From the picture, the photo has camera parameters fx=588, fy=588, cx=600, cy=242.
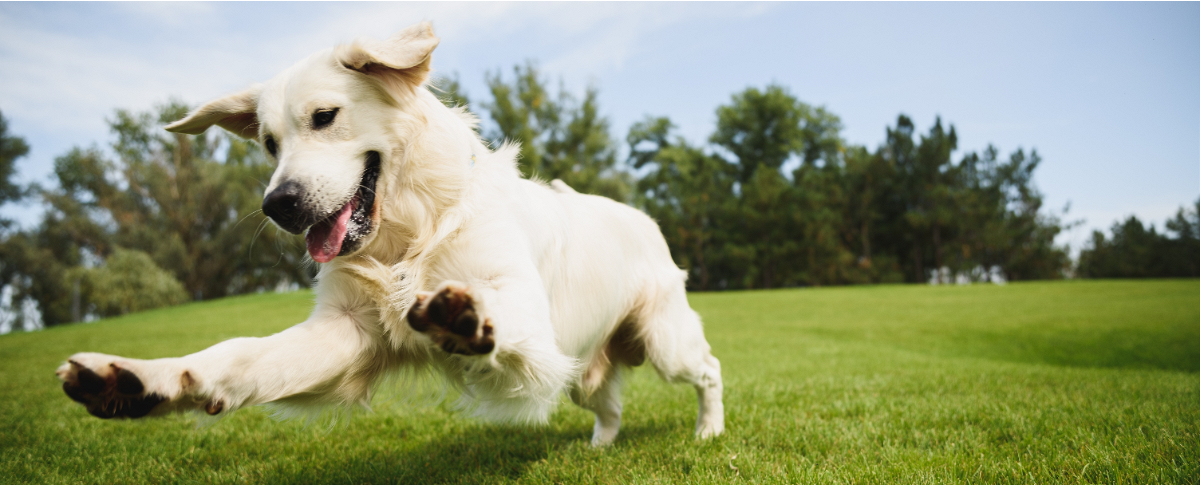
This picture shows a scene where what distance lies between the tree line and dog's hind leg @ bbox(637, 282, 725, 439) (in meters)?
31.1

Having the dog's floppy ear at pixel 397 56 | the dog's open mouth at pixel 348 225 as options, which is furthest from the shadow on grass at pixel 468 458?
the dog's floppy ear at pixel 397 56

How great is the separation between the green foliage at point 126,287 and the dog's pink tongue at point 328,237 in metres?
32.0

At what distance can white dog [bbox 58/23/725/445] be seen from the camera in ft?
6.44

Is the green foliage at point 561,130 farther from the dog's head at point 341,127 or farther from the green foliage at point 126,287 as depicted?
the dog's head at point 341,127

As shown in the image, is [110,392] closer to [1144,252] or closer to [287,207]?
[287,207]

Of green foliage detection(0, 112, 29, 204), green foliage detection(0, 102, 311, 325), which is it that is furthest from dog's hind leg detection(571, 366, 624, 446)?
green foliage detection(0, 112, 29, 204)

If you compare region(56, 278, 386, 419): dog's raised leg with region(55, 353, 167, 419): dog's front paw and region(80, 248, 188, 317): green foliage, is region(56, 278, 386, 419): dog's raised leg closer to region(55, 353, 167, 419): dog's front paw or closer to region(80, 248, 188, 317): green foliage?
region(55, 353, 167, 419): dog's front paw

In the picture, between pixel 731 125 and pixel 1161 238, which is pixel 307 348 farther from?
pixel 731 125

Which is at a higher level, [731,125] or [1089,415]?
[731,125]

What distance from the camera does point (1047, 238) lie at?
4212cm

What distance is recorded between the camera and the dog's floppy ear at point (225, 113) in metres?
2.90

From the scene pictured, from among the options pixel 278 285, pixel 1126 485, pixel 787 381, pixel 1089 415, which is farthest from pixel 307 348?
pixel 278 285

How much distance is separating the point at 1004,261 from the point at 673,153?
84.0 ft

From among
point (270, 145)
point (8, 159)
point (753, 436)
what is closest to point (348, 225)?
point (270, 145)
